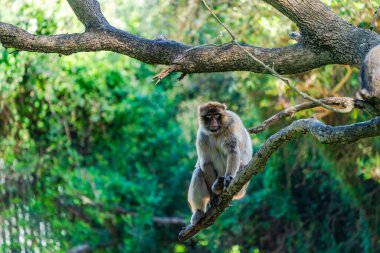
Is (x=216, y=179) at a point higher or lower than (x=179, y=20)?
lower

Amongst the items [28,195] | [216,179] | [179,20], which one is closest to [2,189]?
[28,195]

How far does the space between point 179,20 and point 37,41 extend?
835 centimetres

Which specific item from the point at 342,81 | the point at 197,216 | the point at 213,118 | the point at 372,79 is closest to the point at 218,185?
the point at 197,216

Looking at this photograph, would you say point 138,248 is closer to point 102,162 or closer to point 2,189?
point 102,162

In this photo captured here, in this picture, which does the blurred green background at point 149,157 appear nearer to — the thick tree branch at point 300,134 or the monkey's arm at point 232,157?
the monkey's arm at point 232,157

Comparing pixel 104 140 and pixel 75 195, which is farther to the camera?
pixel 104 140

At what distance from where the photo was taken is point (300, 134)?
5.72 meters

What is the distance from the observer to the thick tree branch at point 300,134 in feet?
17.0

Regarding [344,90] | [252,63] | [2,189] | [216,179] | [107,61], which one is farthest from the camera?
[107,61]

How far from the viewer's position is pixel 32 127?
1478 cm

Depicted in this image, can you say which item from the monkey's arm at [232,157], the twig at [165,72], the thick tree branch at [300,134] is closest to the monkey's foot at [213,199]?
the monkey's arm at [232,157]

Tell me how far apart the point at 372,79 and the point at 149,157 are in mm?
12475

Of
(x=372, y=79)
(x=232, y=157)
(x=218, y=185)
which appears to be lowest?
(x=218, y=185)

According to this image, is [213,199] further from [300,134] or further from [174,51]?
[300,134]
